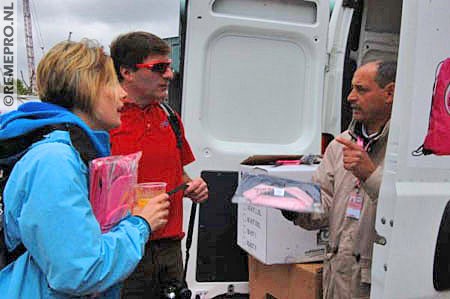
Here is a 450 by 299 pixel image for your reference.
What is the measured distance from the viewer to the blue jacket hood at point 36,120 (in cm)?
144

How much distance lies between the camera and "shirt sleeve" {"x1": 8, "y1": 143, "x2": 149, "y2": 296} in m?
1.31

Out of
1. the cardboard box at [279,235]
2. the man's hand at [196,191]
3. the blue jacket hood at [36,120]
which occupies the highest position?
the blue jacket hood at [36,120]

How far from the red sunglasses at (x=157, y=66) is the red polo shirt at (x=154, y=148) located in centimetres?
21

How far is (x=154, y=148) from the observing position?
262 cm

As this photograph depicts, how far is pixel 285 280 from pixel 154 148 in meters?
1.07

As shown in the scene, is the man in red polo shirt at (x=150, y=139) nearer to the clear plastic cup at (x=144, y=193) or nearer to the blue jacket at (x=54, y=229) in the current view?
the clear plastic cup at (x=144, y=193)

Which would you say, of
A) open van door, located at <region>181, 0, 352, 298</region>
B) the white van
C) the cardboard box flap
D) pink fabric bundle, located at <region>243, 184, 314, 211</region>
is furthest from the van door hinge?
pink fabric bundle, located at <region>243, 184, 314, 211</region>

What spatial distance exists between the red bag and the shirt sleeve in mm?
1018

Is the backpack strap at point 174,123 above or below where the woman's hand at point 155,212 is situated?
above

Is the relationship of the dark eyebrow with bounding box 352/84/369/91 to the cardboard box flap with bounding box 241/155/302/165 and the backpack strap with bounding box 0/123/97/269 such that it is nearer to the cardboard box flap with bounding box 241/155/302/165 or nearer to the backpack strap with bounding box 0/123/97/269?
the cardboard box flap with bounding box 241/155/302/165

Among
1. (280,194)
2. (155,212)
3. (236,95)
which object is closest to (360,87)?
(280,194)

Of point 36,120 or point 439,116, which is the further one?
point 439,116

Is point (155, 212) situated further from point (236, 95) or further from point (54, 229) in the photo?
point (236, 95)

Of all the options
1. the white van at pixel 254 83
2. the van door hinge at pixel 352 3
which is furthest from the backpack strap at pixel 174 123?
the van door hinge at pixel 352 3
